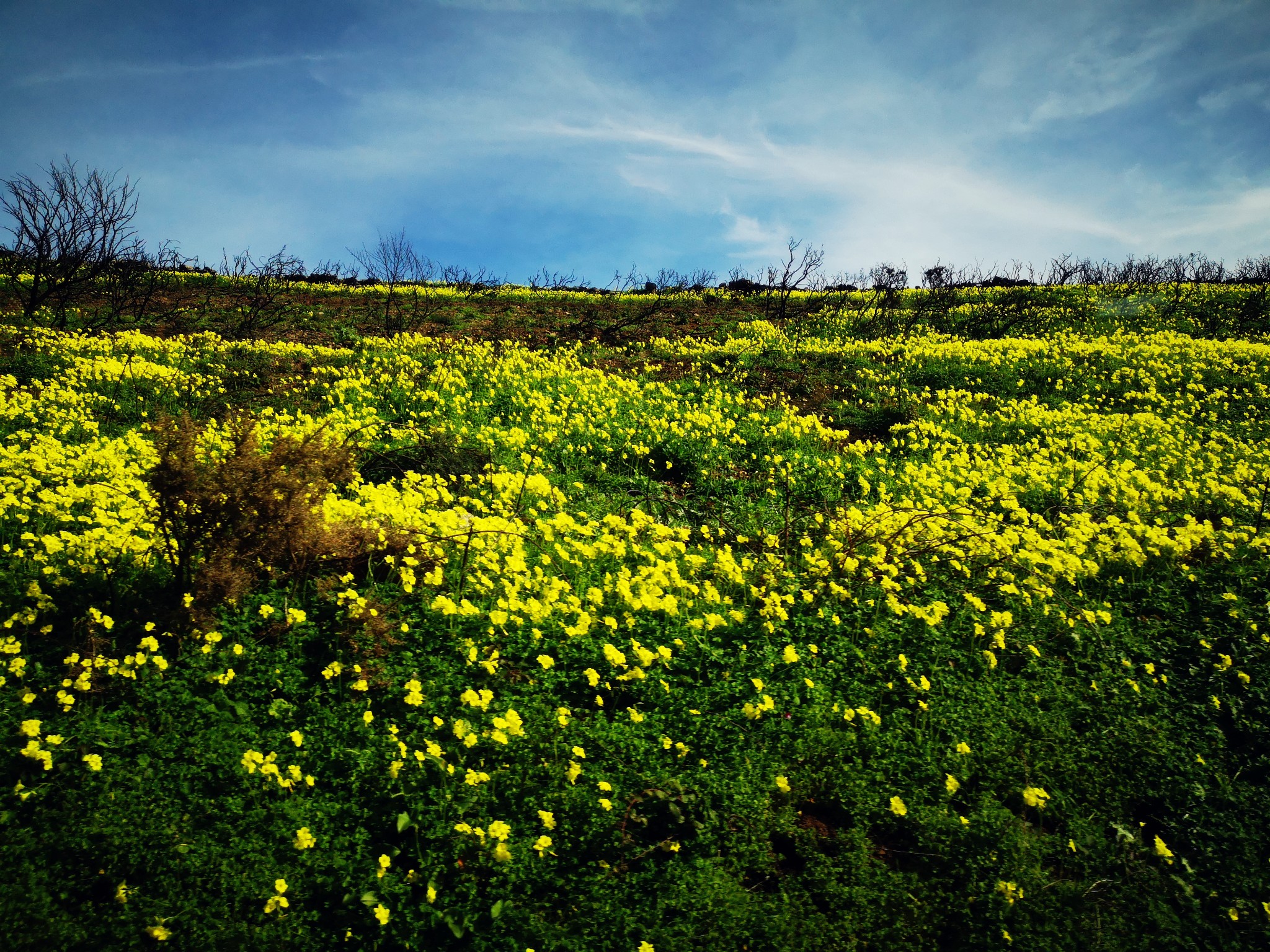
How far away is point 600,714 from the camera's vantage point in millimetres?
4512

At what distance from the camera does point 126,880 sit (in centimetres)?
325

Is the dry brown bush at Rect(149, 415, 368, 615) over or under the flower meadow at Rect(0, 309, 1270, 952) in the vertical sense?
over

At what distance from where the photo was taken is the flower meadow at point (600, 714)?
3426 millimetres

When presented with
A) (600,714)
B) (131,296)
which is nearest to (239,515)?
(600,714)

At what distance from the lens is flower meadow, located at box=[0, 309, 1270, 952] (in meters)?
3.43

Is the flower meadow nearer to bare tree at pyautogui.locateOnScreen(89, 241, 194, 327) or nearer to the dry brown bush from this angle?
the dry brown bush

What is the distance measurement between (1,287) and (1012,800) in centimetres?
3119

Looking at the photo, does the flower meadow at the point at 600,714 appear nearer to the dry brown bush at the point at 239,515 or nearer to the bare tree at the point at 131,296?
the dry brown bush at the point at 239,515

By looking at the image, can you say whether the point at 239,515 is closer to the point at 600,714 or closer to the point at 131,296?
the point at 600,714

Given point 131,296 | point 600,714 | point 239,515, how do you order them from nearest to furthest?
point 600,714
point 239,515
point 131,296

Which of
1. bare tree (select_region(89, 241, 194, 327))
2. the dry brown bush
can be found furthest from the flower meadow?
bare tree (select_region(89, 241, 194, 327))

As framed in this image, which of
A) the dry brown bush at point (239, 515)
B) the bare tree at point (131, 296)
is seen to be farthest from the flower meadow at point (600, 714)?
the bare tree at point (131, 296)

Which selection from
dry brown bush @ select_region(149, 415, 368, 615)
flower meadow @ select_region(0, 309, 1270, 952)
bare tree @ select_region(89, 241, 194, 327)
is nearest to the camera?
flower meadow @ select_region(0, 309, 1270, 952)

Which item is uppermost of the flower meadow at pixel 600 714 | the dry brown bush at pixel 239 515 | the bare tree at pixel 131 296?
the bare tree at pixel 131 296
